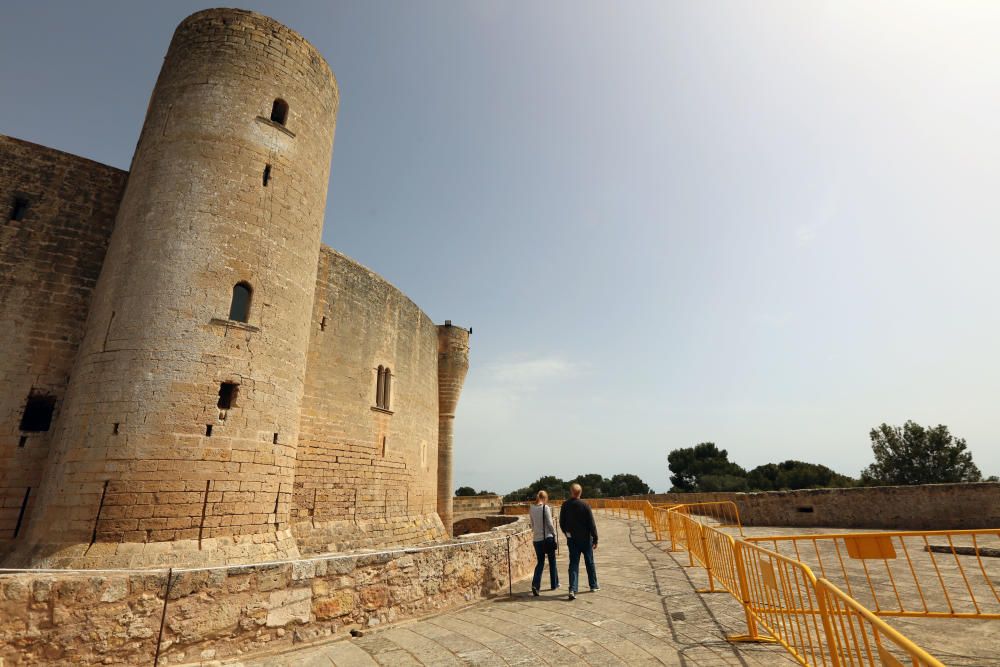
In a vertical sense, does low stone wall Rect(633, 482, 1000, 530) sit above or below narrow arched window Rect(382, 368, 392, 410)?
below

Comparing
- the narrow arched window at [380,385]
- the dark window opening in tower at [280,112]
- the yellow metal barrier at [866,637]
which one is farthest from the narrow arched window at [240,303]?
the yellow metal barrier at [866,637]

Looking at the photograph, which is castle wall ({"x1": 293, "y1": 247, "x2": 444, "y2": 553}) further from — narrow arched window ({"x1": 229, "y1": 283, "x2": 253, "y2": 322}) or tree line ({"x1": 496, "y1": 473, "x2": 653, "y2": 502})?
tree line ({"x1": 496, "y1": 473, "x2": 653, "y2": 502})

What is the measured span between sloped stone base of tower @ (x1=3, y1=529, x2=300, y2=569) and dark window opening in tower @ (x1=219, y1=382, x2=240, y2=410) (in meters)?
2.29

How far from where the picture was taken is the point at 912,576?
6934 millimetres

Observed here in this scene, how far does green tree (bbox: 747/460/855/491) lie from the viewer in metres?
39.1

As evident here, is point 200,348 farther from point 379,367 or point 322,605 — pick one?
point 379,367

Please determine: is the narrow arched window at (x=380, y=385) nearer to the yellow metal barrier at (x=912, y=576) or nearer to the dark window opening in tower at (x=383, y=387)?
the dark window opening in tower at (x=383, y=387)

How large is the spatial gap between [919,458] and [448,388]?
35274mm

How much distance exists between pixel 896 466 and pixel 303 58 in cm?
4418

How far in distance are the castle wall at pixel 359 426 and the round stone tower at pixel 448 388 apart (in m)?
2.72

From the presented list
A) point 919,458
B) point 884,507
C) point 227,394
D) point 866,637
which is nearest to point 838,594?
point 866,637

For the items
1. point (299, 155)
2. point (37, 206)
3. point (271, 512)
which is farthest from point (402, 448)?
point (37, 206)

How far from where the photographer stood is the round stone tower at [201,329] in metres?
7.61

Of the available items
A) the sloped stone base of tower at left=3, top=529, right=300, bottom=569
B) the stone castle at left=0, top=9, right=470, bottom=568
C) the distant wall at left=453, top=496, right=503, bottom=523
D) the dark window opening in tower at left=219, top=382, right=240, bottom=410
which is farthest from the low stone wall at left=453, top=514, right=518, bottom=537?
the dark window opening in tower at left=219, top=382, right=240, bottom=410
